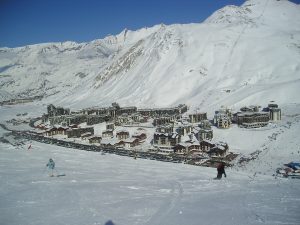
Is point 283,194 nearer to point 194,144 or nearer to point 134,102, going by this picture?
point 194,144

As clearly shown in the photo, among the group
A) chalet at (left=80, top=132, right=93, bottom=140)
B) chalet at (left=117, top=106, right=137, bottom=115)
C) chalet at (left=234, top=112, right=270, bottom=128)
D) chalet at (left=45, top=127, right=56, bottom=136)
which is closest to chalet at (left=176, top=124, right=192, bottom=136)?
chalet at (left=234, top=112, right=270, bottom=128)

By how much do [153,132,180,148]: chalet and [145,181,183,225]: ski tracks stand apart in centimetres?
5675

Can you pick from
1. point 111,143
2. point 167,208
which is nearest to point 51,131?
point 111,143

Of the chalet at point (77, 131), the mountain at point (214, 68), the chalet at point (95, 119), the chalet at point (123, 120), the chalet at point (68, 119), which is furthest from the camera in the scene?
the mountain at point (214, 68)

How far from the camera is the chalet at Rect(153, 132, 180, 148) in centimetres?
8150

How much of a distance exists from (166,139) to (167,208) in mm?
63203

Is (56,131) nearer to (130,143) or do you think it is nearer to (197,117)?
(130,143)

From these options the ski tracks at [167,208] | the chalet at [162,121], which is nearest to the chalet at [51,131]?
the chalet at [162,121]

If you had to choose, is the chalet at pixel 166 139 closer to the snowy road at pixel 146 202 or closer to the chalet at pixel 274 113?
the chalet at pixel 274 113

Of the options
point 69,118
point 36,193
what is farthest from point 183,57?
point 36,193

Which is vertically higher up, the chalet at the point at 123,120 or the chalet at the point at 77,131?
the chalet at the point at 123,120

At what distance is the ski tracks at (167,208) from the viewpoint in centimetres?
1699

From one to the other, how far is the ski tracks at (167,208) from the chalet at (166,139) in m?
56.7

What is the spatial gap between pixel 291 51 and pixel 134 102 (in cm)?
6096
